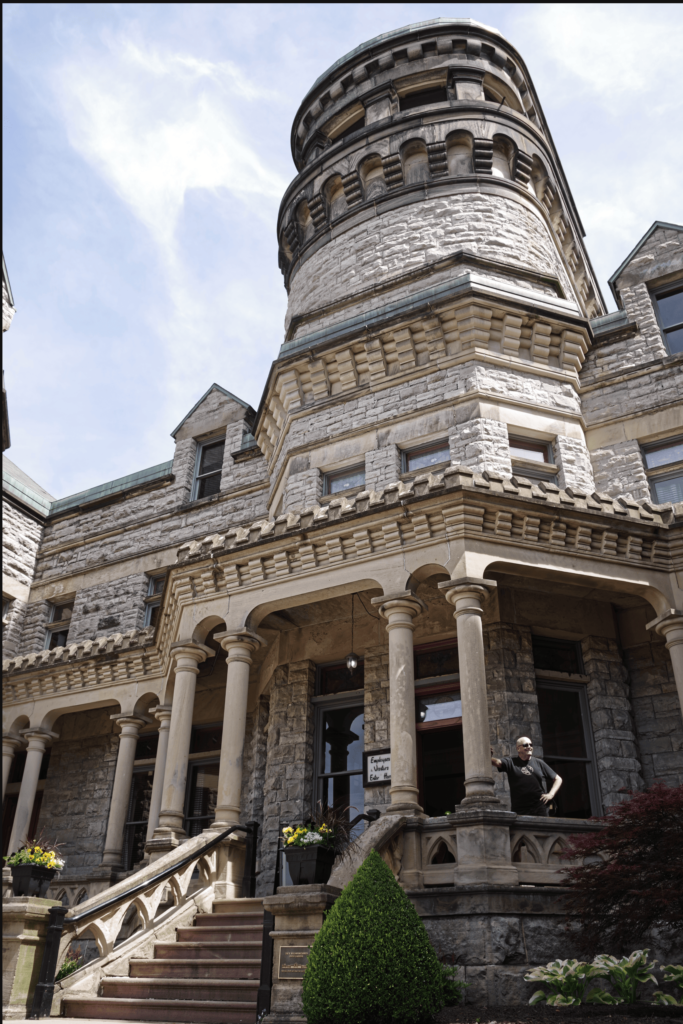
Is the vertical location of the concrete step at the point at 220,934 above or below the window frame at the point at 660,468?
below

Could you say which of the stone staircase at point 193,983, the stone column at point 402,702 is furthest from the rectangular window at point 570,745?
the stone staircase at point 193,983

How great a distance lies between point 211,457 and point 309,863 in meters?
16.0

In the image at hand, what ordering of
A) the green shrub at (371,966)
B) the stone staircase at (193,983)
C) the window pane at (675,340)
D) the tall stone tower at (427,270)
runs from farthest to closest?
the window pane at (675,340), the tall stone tower at (427,270), the stone staircase at (193,983), the green shrub at (371,966)

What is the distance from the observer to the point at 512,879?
8.09 metres

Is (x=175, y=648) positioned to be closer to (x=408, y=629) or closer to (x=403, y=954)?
(x=408, y=629)

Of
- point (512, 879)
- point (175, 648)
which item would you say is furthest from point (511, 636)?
point (175, 648)

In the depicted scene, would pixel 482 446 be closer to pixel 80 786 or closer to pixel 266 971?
pixel 266 971

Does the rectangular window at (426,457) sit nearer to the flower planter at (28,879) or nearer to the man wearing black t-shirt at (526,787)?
the man wearing black t-shirt at (526,787)

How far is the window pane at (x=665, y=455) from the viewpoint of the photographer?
14.4m

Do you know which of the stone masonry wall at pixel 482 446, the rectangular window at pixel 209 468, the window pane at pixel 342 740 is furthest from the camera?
the rectangular window at pixel 209 468

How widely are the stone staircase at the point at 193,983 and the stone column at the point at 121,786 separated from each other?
6.21 m

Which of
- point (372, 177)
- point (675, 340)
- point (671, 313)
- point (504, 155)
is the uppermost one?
point (504, 155)

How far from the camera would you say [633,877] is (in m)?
7.25

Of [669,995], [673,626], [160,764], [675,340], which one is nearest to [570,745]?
[673,626]
